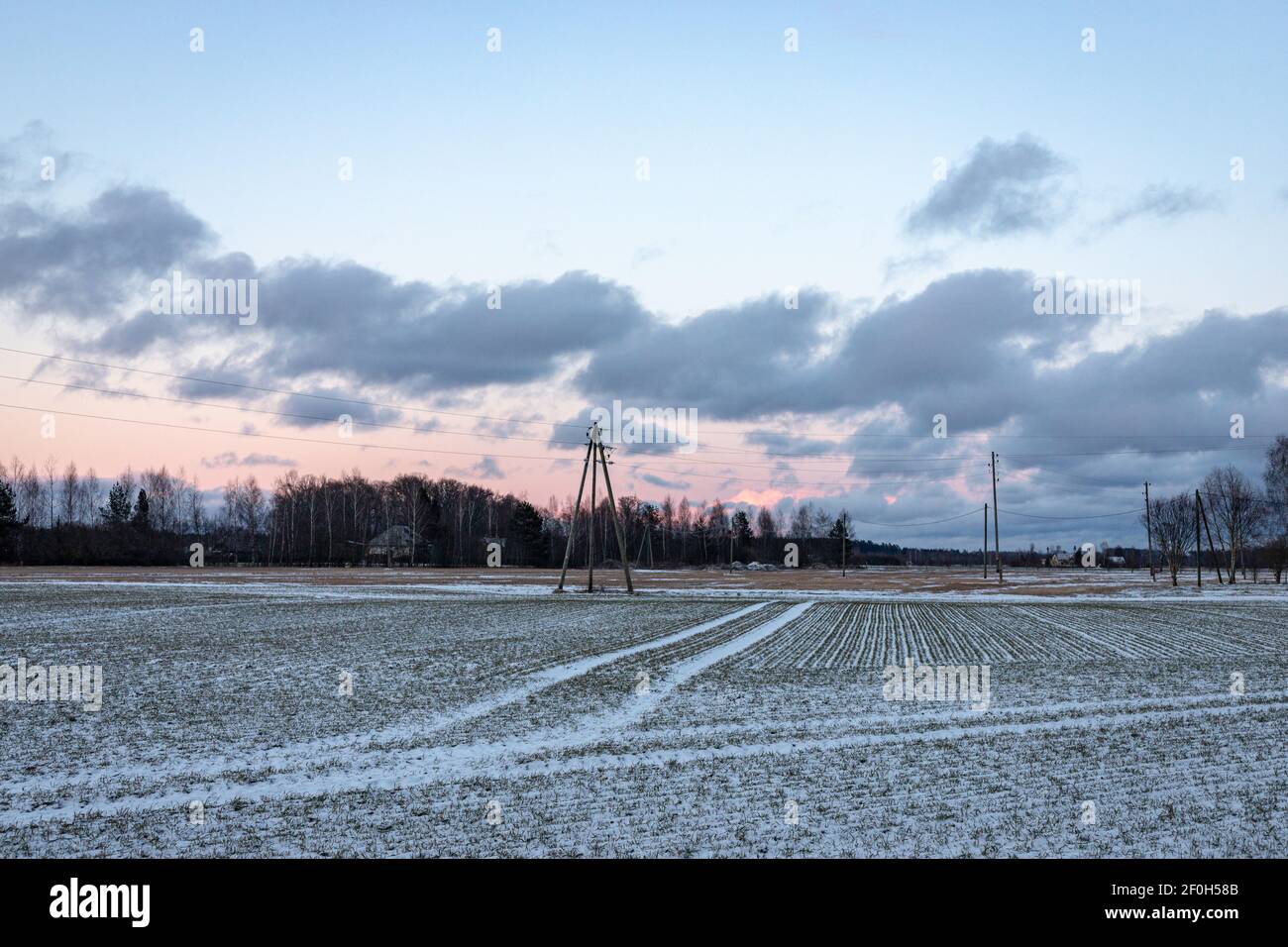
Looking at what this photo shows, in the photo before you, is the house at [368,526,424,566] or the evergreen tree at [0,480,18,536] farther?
the house at [368,526,424,566]

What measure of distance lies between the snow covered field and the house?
113 metres

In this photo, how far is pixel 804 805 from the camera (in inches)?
323

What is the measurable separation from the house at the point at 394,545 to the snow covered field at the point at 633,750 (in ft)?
371

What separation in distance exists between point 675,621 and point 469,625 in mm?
7462

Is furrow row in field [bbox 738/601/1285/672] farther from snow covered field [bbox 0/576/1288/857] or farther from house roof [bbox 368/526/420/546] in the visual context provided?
house roof [bbox 368/526/420/546]

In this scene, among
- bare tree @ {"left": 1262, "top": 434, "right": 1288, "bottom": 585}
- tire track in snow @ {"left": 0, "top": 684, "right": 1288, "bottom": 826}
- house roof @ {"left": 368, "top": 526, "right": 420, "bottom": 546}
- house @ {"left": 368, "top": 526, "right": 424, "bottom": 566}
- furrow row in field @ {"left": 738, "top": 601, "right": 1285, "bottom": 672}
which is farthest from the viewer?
house roof @ {"left": 368, "top": 526, "right": 420, "bottom": 546}

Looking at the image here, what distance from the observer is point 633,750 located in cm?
1071

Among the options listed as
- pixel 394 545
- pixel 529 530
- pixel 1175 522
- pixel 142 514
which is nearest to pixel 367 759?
pixel 1175 522

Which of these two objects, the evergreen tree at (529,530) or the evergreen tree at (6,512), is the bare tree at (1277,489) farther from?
the evergreen tree at (6,512)

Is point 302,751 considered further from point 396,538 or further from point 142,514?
point 142,514

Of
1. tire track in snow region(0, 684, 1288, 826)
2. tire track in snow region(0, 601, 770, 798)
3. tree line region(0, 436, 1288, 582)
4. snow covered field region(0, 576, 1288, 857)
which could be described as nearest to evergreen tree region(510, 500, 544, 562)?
tree line region(0, 436, 1288, 582)

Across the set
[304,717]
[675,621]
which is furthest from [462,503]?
[304,717]

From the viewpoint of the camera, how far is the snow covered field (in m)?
7.37
